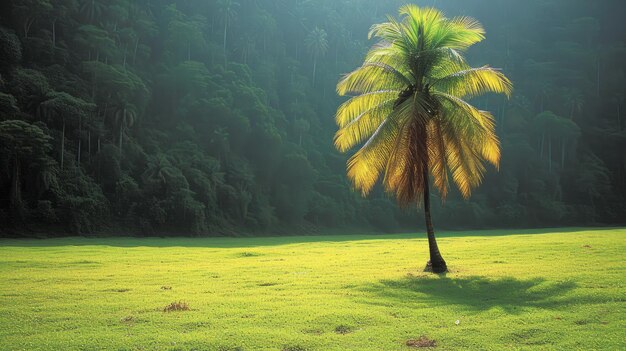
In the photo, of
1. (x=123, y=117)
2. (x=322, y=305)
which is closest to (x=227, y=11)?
(x=123, y=117)

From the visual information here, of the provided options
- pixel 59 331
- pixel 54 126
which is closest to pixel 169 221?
pixel 54 126

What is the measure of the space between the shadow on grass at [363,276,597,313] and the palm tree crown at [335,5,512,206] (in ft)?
11.5

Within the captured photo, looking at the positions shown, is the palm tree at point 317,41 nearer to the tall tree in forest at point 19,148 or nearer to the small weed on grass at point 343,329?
the tall tree in forest at point 19,148

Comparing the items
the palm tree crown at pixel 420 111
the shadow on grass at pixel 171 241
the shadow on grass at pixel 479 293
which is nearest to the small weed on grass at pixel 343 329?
the shadow on grass at pixel 479 293

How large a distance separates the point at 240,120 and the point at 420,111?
49.8 meters

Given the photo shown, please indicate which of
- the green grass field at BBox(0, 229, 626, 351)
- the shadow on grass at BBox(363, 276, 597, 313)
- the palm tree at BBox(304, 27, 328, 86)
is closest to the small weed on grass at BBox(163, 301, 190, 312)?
the green grass field at BBox(0, 229, 626, 351)

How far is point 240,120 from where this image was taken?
63.1 m

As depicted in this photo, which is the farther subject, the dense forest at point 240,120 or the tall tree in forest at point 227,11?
the tall tree in forest at point 227,11

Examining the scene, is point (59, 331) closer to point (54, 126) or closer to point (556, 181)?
point (54, 126)

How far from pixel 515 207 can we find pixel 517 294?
6382 cm

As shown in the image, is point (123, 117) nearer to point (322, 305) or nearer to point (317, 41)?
point (317, 41)

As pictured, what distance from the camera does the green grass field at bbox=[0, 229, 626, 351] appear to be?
8453mm

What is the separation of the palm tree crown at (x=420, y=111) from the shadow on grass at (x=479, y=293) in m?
3.50

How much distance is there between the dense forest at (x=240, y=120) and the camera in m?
45.3
